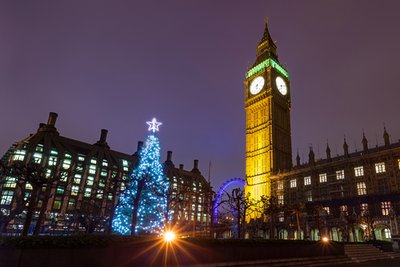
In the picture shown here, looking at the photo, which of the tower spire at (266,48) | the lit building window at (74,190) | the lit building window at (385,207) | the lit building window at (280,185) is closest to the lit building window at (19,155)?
the lit building window at (74,190)

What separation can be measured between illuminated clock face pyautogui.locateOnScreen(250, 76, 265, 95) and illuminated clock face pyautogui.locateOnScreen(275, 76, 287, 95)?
15.7 ft

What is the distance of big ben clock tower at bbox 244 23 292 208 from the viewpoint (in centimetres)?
8288

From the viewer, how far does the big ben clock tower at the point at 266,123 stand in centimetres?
8288

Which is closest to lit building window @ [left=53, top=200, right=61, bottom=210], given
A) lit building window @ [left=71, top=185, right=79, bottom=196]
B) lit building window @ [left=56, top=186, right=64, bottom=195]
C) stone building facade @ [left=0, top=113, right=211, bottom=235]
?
stone building facade @ [left=0, top=113, right=211, bottom=235]

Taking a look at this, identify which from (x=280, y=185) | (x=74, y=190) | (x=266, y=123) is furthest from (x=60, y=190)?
(x=266, y=123)

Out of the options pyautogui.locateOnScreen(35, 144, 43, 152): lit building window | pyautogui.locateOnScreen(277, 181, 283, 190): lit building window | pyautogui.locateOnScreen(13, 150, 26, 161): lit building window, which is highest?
pyautogui.locateOnScreen(35, 144, 43, 152): lit building window

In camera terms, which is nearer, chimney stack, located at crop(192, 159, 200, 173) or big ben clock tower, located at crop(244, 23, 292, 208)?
big ben clock tower, located at crop(244, 23, 292, 208)

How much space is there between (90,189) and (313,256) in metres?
84.4

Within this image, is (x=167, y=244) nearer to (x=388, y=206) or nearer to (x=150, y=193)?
(x=150, y=193)

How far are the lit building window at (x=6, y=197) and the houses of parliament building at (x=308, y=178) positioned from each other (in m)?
67.5

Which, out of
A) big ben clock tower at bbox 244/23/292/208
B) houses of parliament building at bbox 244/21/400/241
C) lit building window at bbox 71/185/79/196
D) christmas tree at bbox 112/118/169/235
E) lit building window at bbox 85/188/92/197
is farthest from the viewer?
lit building window at bbox 85/188/92/197

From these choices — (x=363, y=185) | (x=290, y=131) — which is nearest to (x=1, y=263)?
(x=363, y=185)

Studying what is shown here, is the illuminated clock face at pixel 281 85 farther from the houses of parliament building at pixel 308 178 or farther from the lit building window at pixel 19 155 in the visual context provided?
the lit building window at pixel 19 155

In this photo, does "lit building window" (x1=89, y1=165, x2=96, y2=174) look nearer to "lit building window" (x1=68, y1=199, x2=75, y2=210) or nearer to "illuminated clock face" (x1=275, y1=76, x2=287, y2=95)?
"lit building window" (x1=68, y1=199, x2=75, y2=210)
